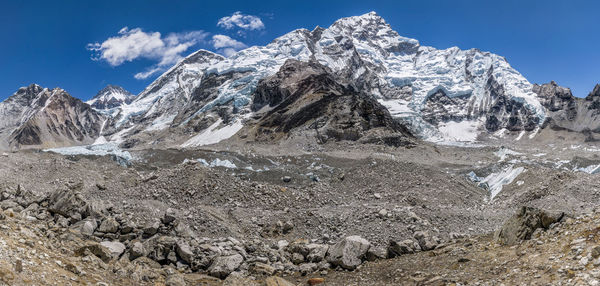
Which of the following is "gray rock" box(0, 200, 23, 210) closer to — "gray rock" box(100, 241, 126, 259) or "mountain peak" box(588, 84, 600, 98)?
"gray rock" box(100, 241, 126, 259)

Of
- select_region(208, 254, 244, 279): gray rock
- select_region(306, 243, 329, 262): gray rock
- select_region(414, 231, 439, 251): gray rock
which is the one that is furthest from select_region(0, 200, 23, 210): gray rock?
select_region(414, 231, 439, 251): gray rock

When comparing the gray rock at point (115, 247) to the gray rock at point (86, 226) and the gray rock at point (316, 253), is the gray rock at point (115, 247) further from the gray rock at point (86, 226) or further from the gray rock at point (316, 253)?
the gray rock at point (316, 253)

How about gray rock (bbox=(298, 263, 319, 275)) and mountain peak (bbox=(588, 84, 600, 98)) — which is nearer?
gray rock (bbox=(298, 263, 319, 275))

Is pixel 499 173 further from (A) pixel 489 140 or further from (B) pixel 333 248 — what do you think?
(A) pixel 489 140

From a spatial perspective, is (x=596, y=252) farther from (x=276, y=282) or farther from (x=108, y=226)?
(x=108, y=226)

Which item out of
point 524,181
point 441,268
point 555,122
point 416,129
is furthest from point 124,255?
point 555,122

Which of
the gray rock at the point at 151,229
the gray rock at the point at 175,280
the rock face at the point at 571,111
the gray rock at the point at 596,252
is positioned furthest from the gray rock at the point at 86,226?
the rock face at the point at 571,111

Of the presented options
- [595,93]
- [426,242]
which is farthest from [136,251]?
[595,93]
